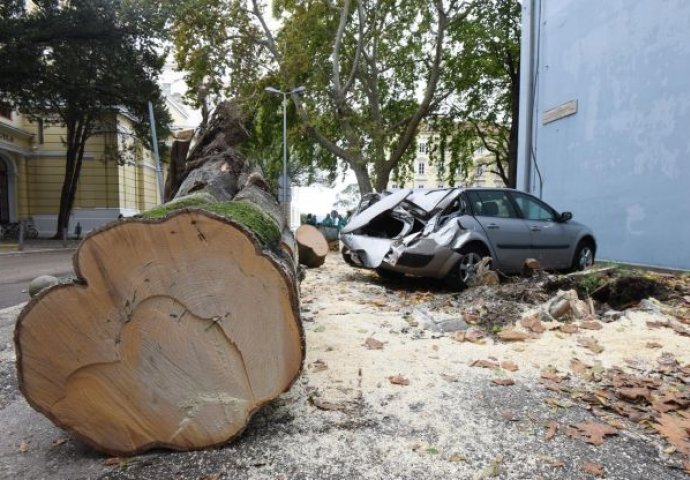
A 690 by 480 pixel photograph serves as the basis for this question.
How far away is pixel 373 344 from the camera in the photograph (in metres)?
3.69

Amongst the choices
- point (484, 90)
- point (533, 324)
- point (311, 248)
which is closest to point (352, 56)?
point (484, 90)

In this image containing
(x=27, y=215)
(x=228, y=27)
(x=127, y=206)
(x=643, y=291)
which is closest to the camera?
(x=643, y=291)

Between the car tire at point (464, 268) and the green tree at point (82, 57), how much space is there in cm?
1292

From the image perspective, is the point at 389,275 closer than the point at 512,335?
No

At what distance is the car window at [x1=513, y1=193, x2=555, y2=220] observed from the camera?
6.98 m

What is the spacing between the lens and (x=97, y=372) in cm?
205

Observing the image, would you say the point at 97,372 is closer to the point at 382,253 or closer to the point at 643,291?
the point at 382,253

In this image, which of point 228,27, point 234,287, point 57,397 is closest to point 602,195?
point 234,287

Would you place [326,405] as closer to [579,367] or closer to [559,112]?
[579,367]

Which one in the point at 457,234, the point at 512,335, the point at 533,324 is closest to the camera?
the point at 512,335

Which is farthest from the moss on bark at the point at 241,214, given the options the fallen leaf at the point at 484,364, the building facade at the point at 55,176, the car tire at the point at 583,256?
the building facade at the point at 55,176

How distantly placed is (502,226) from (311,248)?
329cm

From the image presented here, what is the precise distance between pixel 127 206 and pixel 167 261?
2710 centimetres

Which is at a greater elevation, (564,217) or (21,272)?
(564,217)
